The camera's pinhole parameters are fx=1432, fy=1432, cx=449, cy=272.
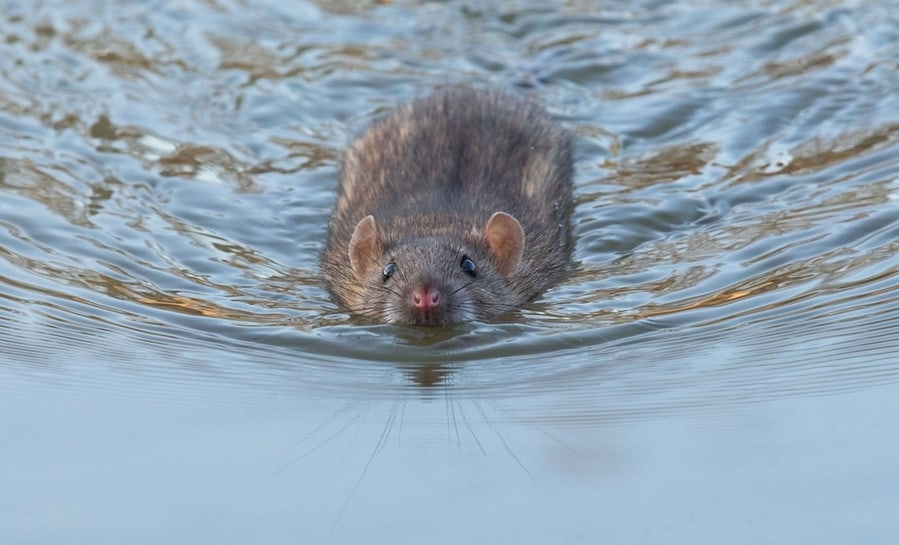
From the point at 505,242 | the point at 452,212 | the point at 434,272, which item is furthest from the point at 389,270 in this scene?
the point at 452,212

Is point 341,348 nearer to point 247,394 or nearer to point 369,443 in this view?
point 247,394

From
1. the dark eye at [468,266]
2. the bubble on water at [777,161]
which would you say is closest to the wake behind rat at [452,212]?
the dark eye at [468,266]

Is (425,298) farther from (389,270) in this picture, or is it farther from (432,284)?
(389,270)

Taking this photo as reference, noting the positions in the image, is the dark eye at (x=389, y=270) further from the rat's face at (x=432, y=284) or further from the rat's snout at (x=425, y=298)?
the rat's snout at (x=425, y=298)

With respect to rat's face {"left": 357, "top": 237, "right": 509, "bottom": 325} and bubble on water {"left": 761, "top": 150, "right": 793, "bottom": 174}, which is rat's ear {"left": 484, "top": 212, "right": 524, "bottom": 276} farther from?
bubble on water {"left": 761, "top": 150, "right": 793, "bottom": 174}

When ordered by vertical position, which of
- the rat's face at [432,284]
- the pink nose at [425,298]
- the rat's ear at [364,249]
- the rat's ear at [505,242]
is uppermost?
the rat's ear at [505,242]

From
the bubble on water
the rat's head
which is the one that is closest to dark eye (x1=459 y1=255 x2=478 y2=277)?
the rat's head

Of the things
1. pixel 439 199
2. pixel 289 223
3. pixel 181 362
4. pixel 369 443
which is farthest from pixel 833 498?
pixel 289 223
